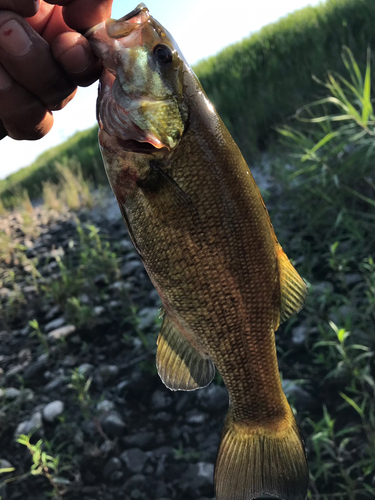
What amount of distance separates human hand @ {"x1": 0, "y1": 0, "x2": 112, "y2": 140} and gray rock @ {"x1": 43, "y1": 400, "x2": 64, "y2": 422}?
2.38m

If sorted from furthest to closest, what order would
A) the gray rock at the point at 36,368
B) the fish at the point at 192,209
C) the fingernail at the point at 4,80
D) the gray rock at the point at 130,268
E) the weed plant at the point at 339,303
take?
the gray rock at the point at 130,268
the gray rock at the point at 36,368
the weed plant at the point at 339,303
the fingernail at the point at 4,80
the fish at the point at 192,209

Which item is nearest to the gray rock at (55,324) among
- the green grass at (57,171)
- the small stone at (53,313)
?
the small stone at (53,313)

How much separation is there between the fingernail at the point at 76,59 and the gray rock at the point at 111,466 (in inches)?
97.1

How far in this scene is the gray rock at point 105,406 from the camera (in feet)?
10.2

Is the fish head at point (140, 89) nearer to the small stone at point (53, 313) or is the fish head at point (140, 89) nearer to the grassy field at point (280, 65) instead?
the small stone at point (53, 313)

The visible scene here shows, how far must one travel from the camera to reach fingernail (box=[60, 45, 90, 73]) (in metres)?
1.36

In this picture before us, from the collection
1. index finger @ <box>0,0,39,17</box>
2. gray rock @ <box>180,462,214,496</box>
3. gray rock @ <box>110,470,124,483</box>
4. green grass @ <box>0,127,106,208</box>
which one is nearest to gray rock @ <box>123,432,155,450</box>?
gray rock @ <box>110,470,124,483</box>

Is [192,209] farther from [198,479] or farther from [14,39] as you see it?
[198,479]

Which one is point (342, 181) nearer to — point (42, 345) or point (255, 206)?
point (255, 206)

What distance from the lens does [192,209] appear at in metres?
1.28

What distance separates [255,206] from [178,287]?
36cm

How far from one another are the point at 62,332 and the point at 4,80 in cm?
300

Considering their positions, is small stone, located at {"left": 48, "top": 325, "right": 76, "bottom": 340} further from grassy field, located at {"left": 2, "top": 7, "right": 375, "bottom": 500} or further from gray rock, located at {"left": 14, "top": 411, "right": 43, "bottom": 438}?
gray rock, located at {"left": 14, "top": 411, "right": 43, "bottom": 438}

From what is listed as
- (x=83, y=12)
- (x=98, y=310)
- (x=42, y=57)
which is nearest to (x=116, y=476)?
(x=98, y=310)
